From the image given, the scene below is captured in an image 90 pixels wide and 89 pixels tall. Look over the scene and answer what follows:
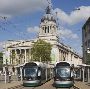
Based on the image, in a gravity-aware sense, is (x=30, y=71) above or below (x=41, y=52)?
below

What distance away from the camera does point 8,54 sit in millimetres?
148000

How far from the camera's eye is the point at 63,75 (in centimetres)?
4578

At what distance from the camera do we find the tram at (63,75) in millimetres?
45456

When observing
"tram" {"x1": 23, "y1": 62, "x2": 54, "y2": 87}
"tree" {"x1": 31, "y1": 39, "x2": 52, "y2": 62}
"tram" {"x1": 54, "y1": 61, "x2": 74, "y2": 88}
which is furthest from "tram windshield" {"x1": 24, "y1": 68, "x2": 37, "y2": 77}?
"tree" {"x1": 31, "y1": 39, "x2": 52, "y2": 62}

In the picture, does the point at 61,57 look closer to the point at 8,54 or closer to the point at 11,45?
the point at 11,45

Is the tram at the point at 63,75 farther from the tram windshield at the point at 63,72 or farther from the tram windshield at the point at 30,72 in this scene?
the tram windshield at the point at 30,72

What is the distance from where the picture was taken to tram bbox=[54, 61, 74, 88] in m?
45.5

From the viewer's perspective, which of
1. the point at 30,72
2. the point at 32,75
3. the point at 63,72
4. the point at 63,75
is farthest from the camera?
the point at 30,72

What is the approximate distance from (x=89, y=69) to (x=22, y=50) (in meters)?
123

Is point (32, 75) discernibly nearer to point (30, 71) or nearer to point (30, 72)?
point (30, 72)

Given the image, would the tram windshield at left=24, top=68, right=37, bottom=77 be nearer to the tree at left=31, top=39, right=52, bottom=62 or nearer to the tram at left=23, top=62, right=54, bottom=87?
the tram at left=23, top=62, right=54, bottom=87

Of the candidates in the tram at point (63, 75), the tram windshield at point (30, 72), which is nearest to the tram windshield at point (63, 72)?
the tram at point (63, 75)

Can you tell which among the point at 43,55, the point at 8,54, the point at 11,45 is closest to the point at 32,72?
the point at 43,55

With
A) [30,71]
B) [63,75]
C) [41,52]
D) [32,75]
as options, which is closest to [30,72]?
[30,71]
